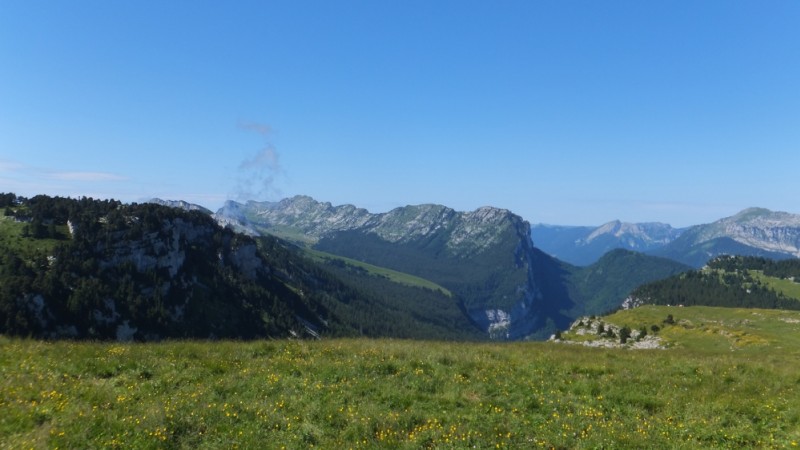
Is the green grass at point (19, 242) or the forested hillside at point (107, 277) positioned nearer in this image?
the forested hillside at point (107, 277)

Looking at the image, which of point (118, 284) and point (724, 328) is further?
point (118, 284)

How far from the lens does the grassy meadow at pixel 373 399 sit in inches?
467

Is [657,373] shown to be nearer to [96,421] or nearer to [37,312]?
[96,421]

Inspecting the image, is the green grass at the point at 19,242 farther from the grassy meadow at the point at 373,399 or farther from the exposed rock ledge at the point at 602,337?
the exposed rock ledge at the point at 602,337

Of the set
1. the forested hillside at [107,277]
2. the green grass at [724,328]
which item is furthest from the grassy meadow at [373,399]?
the forested hillside at [107,277]

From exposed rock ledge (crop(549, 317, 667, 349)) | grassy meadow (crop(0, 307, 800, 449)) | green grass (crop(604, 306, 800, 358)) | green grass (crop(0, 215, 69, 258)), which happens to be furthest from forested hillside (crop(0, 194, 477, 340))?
grassy meadow (crop(0, 307, 800, 449))

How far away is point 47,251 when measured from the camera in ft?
436

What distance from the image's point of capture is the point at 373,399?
48.9 ft

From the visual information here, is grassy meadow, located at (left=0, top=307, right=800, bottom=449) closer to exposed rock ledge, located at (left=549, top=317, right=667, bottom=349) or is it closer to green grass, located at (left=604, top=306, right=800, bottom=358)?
green grass, located at (left=604, top=306, right=800, bottom=358)

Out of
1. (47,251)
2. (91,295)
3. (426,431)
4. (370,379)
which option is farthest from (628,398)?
(47,251)

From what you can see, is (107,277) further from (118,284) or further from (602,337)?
(602,337)

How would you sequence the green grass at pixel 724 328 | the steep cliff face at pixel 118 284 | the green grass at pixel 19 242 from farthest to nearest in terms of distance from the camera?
the green grass at pixel 19 242, the steep cliff face at pixel 118 284, the green grass at pixel 724 328

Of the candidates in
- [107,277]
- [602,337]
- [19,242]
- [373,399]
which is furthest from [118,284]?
[373,399]

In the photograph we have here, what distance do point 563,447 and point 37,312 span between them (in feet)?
450
